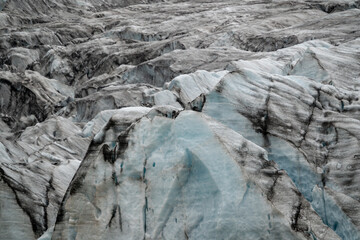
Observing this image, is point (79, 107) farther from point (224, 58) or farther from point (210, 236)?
point (210, 236)

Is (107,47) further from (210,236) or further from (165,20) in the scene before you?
(210,236)

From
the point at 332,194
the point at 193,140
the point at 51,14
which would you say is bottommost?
the point at 51,14

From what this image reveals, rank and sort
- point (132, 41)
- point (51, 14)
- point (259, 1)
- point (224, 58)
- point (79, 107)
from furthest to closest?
point (51, 14), point (259, 1), point (132, 41), point (224, 58), point (79, 107)

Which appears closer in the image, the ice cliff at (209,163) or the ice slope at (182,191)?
the ice slope at (182,191)

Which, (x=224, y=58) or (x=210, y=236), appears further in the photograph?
(x=224, y=58)

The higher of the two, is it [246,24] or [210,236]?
[210,236]

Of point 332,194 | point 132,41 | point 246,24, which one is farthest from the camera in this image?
point 132,41

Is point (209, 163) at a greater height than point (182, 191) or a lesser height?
greater

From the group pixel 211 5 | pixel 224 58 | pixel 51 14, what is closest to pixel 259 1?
pixel 211 5

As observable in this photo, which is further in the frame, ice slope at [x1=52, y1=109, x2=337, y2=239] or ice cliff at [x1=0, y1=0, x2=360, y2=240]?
ice cliff at [x1=0, y1=0, x2=360, y2=240]
